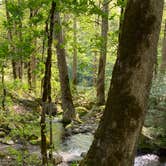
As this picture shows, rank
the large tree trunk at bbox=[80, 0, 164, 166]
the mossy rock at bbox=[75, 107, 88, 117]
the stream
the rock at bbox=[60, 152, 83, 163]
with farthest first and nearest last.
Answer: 1. the mossy rock at bbox=[75, 107, 88, 117]
2. the stream
3. the rock at bbox=[60, 152, 83, 163]
4. the large tree trunk at bbox=[80, 0, 164, 166]

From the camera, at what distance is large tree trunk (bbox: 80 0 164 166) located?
3.43 m

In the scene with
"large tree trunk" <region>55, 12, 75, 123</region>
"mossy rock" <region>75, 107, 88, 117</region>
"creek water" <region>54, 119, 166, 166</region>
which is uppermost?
"large tree trunk" <region>55, 12, 75, 123</region>

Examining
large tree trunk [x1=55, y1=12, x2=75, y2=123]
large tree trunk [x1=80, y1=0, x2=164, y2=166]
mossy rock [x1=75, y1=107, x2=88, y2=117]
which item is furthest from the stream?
large tree trunk [x1=80, y1=0, x2=164, y2=166]

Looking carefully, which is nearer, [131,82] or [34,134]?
[131,82]

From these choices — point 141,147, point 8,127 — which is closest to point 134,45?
point 141,147

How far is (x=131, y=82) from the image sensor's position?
11.4 feet

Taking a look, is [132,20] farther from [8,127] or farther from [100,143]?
[8,127]

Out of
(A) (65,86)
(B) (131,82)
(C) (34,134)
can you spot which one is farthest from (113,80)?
(A) (65,86)

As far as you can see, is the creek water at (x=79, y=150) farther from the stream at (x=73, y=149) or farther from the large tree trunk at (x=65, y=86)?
the large tree trunk at (x=65, y=86)

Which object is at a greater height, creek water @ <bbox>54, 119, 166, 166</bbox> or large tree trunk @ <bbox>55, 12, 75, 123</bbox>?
large tree trunk @ <bbox>55, 12, 75, 123</bbox>

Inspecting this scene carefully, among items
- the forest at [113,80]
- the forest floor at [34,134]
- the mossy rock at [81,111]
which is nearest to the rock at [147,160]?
the forest at [113,80]

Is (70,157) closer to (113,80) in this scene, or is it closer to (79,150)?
(79,150)

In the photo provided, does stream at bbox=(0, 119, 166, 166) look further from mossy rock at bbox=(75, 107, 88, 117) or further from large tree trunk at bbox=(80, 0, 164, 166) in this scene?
large tree trunk at bbox=(80, 0, 164, 166)

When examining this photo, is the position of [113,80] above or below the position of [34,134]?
above
